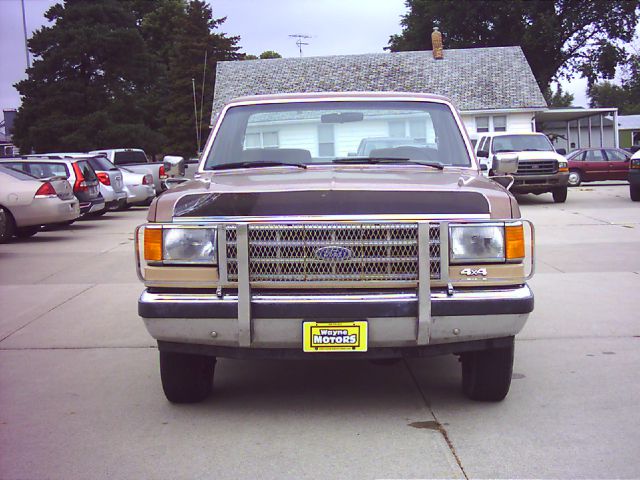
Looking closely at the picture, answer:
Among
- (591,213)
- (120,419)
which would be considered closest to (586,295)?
(120,419)

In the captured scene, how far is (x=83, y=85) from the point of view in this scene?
46.4m

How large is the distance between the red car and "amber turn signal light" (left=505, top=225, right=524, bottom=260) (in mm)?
25590

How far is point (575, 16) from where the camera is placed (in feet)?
178

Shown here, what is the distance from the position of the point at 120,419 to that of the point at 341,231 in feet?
5.82

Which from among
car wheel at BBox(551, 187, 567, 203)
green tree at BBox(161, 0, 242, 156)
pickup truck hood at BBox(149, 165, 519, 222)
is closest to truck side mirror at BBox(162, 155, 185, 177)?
pickup truck hood at BBox(149, 165, 519, 222)

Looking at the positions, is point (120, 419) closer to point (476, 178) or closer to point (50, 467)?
point (50, 467)

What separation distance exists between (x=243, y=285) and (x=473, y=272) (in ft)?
4.01

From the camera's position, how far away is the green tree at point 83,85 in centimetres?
4428

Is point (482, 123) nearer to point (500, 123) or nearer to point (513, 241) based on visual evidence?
point (500, 123)

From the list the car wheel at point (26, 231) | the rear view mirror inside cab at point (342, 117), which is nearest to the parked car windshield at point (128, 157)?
the car wheel at point (26, 231)

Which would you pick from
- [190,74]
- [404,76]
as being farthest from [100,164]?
[190,74]

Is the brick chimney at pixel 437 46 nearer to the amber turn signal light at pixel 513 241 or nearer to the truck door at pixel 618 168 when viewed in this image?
the truck door at pixel 618 168

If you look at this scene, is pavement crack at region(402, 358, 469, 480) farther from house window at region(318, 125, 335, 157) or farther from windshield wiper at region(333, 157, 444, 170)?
house window at region(318, 125, 335, 157)

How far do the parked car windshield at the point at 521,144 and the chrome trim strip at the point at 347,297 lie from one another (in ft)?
55.5
